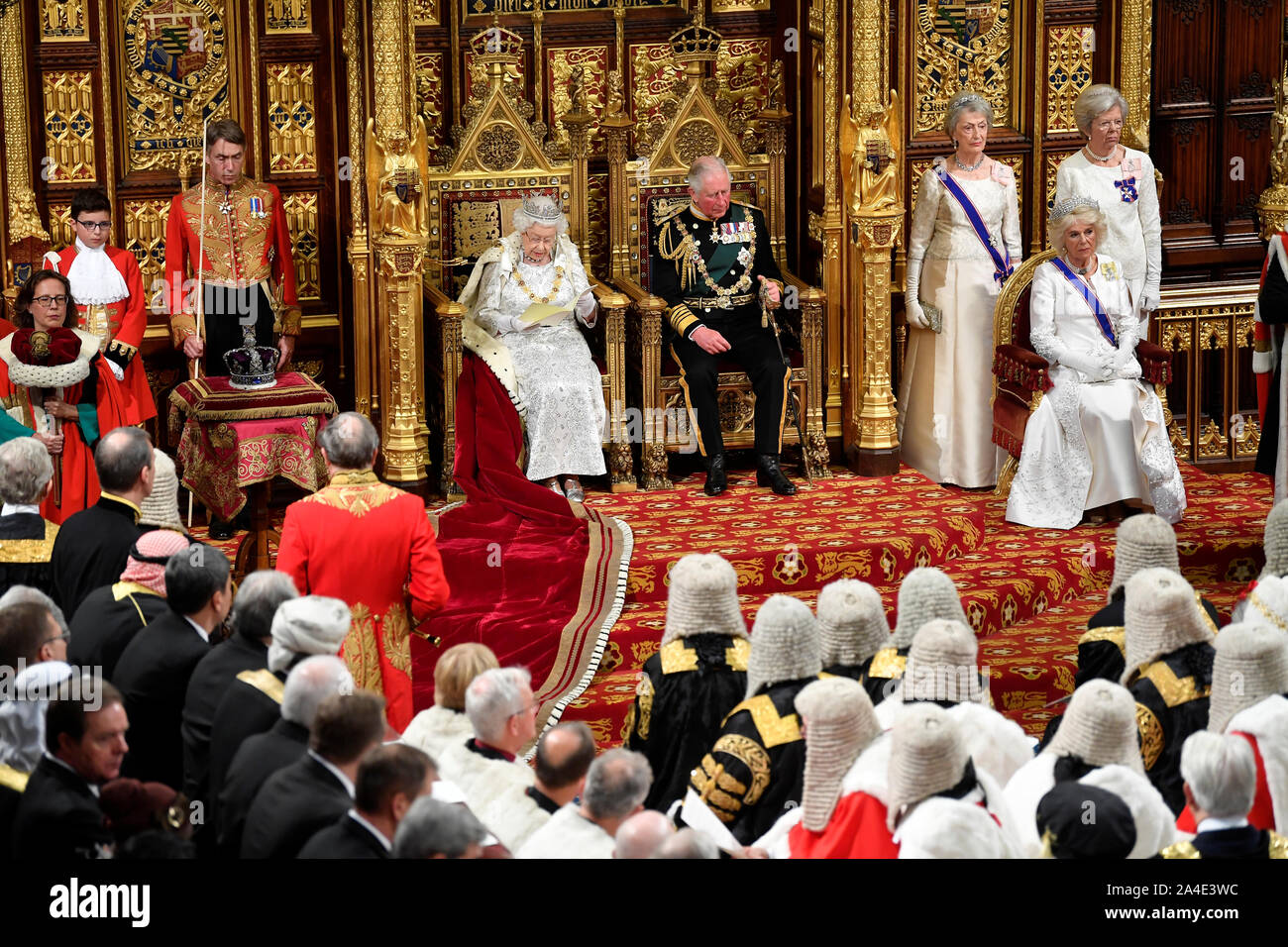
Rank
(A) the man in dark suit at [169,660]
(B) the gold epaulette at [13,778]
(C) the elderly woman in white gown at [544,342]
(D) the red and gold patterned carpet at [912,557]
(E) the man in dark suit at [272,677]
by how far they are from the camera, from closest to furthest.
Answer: (B) the gold epaulette at [13,778], (E) the man in dark suit at [272,677], (A) the man in dark suit at [169,660], (D) the red and gold patterned carpet at [912,557], (C) the elderly woman in white gown at [544,342]

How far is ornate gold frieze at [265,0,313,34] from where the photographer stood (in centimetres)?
1060

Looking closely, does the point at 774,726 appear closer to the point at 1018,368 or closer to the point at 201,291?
the point at 1018,368

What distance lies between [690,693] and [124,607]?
1665mm

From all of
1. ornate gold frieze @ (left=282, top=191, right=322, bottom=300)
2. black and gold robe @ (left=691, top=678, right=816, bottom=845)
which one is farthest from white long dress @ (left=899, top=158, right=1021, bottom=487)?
black and gold robe @ (left=691, top=678, right=816, bottom=845)

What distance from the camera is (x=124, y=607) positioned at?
6344mm

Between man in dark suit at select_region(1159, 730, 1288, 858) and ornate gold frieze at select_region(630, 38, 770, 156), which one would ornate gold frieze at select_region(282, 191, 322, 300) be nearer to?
ornate gold frieze at select_region(630, 38, 770, 156)

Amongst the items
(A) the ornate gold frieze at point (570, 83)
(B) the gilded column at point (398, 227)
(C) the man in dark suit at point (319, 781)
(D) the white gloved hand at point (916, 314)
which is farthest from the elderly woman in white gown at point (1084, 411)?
(C) the man in dark suit at point (319, 781)

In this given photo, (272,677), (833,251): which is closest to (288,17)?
(833,251)

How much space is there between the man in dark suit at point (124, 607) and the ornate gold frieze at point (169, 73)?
175 inches

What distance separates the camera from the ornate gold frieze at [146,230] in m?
10.6

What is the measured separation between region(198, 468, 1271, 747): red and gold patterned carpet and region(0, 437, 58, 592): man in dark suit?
2173 mm

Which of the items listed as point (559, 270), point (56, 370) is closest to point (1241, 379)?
point (559, 270)

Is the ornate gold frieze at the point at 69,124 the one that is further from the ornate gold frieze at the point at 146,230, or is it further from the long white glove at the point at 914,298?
the long white glove at the point at 914,298

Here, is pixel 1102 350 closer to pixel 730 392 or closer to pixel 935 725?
pixel 730 392
